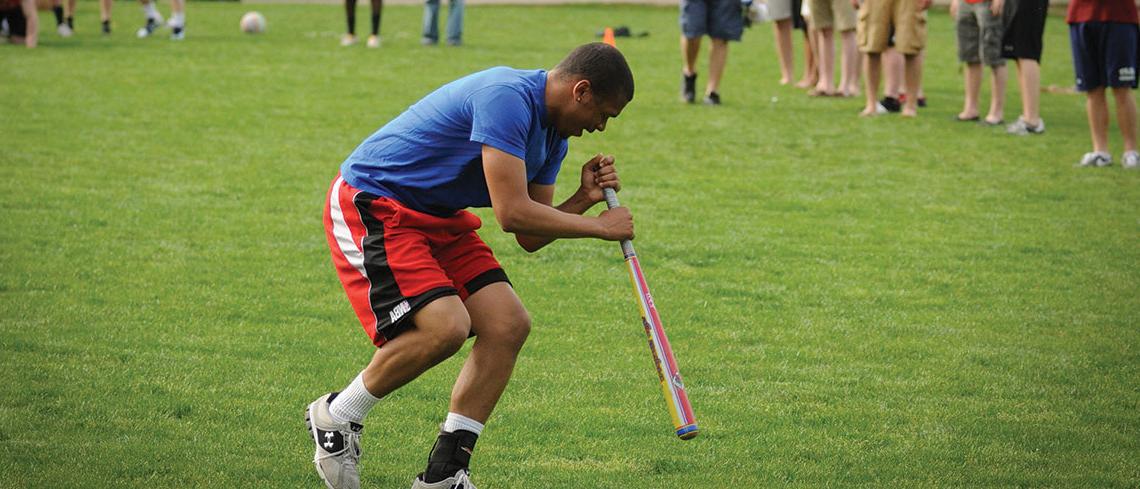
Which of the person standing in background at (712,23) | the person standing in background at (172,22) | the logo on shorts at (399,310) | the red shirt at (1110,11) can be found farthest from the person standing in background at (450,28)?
the logo on shorts at (399,310)

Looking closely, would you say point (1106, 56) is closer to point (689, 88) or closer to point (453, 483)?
point (689, 88)

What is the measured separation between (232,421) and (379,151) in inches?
56.7

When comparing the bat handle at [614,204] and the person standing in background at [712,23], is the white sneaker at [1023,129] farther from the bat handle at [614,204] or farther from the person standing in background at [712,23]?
the bat handle at [614,204]

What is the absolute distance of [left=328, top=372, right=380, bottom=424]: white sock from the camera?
477 cm

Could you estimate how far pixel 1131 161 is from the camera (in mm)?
11734

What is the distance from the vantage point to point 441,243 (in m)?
4.89

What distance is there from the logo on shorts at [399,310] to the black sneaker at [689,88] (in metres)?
10.7

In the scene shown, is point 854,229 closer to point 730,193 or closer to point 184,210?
point 730,193

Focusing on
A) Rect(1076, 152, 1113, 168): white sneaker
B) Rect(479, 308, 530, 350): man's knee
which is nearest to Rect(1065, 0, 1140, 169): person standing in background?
Rect(1076, 152, 1113, 168): white sneaker

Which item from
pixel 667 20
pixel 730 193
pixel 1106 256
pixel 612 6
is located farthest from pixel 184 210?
pixel 612 6

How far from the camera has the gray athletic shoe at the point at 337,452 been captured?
4711mm

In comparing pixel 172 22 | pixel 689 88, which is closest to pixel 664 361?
pixel 689 88

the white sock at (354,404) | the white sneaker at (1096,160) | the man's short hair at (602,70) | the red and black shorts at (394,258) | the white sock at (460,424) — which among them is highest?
the man's short hair at (602,70)

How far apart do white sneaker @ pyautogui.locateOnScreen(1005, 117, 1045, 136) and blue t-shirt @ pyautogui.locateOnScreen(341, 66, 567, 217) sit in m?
9.64
